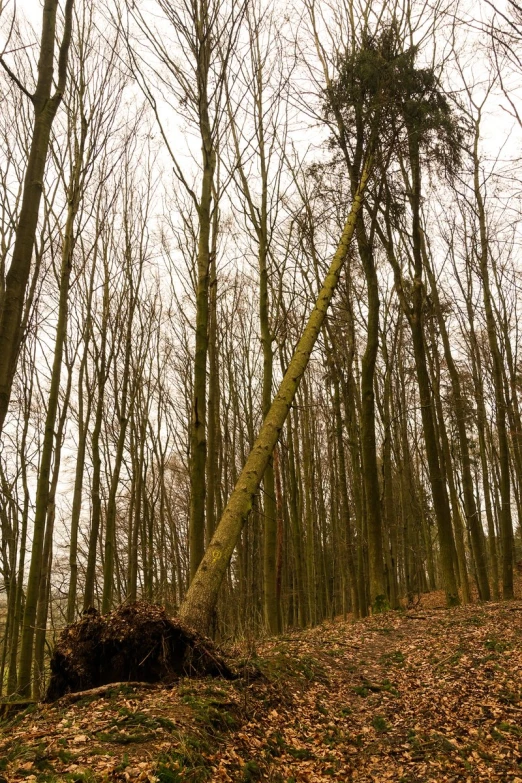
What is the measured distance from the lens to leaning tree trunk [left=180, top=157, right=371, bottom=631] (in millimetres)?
5043

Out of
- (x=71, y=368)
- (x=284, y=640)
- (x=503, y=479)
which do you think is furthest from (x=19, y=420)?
(x=503, y=479)

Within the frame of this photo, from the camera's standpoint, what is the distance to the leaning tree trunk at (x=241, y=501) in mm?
5043

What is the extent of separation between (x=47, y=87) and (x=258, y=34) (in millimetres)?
8388

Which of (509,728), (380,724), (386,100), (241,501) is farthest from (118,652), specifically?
(386,100)

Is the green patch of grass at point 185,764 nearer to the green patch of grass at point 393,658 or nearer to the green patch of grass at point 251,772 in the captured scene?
the green patch of grass at point 251,772

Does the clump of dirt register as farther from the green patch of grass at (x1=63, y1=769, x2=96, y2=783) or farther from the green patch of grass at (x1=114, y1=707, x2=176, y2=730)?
the green patch of grass at (x1=63, y1=769, x2=96, y2=783)

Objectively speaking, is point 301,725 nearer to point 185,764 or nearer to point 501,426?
point 185,764

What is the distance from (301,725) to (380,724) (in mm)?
767

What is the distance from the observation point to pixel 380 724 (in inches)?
182

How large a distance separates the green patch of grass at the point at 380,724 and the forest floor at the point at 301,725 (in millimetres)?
11

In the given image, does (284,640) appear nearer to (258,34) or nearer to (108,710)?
(108,710)

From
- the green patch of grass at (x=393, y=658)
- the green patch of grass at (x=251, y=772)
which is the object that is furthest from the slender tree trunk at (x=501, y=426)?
the green patch of grass at (x=251, y=772)

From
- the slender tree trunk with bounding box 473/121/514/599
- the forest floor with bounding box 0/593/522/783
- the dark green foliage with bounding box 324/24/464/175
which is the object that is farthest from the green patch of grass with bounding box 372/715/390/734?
the slender tree trunk with bounding box 473/121/514/599

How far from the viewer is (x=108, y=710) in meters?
3.66
